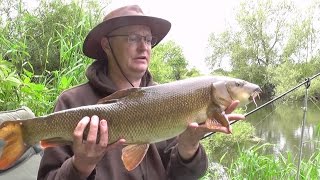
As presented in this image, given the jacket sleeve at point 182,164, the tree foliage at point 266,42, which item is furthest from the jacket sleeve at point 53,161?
the tree foliage at point 266,42

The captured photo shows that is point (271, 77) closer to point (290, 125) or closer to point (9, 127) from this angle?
point (290, 125)

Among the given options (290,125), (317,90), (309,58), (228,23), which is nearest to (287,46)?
(309,58)

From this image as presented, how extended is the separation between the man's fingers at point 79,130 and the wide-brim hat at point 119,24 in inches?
28.1

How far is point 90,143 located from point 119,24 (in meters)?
0.79

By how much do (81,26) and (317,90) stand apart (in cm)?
2749

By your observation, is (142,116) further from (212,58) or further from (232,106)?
(212,58)

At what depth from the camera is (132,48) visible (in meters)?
2.32

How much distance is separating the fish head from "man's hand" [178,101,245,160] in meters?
0.07

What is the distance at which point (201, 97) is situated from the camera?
2041 mm

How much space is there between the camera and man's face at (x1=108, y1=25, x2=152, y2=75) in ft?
7.59

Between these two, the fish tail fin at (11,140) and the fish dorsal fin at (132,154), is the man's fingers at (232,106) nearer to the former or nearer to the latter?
the fish dorsal fin at (132,154)

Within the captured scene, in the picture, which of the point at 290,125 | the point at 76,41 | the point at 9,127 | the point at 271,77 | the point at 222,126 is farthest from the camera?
the point at 271,77

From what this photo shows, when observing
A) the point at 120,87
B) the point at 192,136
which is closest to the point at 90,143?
the point at 192,136

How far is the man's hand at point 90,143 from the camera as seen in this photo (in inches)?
71.9
